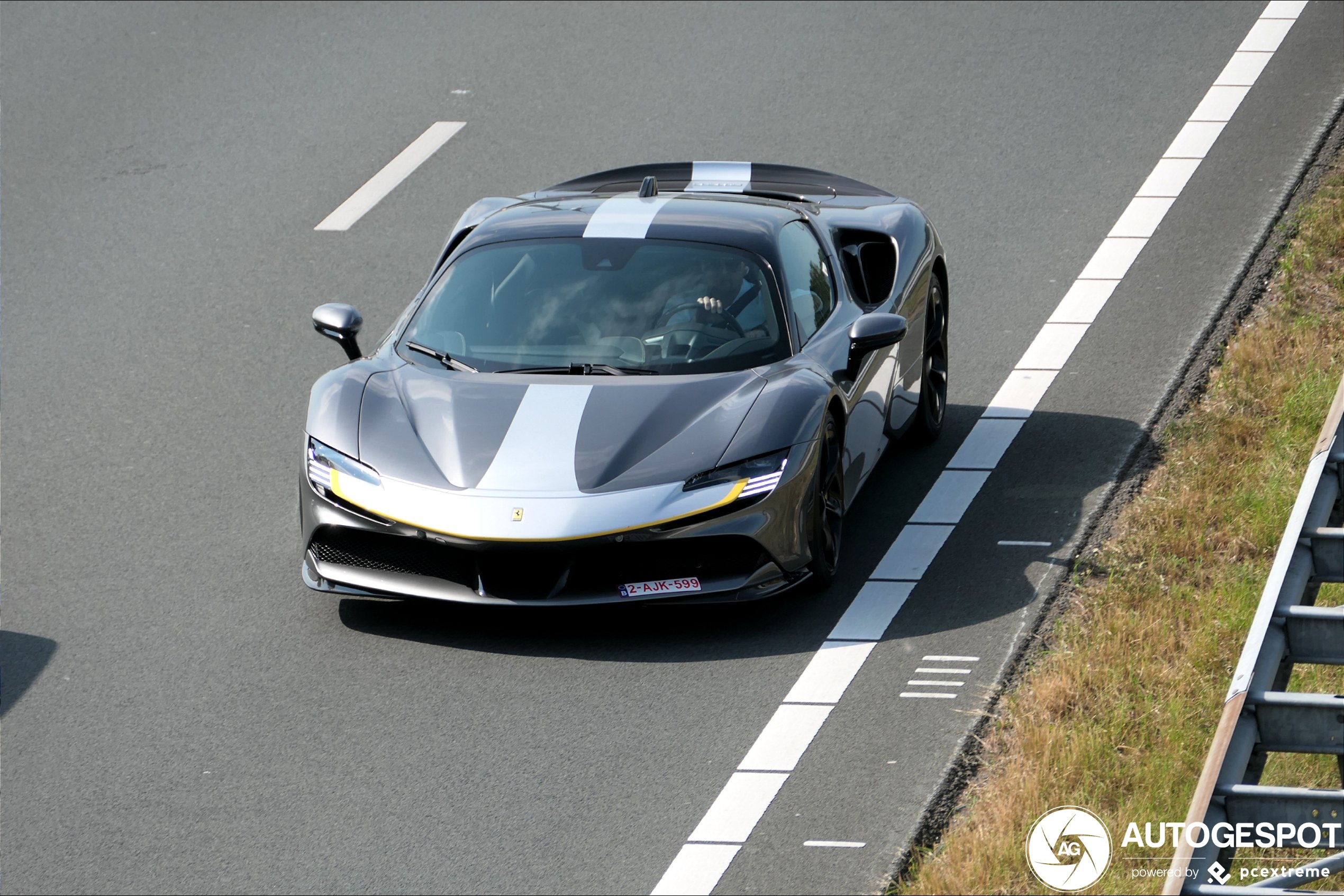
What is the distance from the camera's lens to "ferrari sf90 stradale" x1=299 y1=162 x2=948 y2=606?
6.48 metres

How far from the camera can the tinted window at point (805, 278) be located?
7.63m

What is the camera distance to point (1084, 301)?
34.8ft

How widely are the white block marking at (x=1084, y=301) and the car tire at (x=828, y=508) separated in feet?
11.8

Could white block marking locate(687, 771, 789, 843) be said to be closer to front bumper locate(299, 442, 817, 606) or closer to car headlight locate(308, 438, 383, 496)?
front bumper locate(299, 442, 817, 606)

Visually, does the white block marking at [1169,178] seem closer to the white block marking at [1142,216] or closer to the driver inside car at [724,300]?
the white block marking at [1142,216]

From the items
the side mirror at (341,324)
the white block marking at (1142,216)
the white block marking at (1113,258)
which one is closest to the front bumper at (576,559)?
the side mirror at (341,324)

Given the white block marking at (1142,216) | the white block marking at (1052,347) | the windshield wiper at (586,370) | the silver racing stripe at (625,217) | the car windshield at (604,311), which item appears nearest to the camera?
the windshield wiper at (586,370)

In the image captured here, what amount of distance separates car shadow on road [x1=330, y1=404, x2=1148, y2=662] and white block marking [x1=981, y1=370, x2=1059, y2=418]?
81 centimetres

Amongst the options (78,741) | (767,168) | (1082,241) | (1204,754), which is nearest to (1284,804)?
(1204,754)

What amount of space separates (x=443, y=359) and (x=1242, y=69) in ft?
30.6

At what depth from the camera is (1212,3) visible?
1586 centimetres

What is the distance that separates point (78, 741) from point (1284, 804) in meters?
3.93

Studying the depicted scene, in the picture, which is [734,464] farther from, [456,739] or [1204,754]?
[1204,754]

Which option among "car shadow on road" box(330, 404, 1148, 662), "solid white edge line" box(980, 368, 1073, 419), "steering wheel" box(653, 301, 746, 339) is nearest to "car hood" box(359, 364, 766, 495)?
"steering wheel" box(653, 301, 746, 339)
